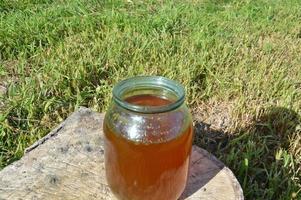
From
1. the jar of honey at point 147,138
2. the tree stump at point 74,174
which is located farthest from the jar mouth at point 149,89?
the tree stump at point 74,174

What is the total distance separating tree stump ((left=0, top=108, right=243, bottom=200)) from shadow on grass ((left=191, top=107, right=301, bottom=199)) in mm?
543

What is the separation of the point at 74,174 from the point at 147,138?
467 mm

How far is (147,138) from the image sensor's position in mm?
1365

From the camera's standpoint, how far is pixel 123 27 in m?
3.77

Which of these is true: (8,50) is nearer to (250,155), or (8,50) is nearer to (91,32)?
(91,32)

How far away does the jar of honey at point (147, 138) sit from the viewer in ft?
4.47

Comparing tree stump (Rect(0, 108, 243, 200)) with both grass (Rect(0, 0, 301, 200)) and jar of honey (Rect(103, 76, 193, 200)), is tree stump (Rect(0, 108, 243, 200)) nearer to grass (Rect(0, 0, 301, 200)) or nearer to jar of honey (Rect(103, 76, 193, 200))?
jar of honey (Rect(103, 76, 193, 200))

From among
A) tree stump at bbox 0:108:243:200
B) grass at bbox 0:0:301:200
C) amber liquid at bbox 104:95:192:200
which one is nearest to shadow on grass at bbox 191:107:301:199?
grass at bbox 0:0:301:200

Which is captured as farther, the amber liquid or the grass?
the grass

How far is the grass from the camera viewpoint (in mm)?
2527

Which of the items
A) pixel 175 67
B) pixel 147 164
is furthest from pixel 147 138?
pixel 175 67

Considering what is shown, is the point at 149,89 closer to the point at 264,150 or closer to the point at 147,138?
the point at 147,138

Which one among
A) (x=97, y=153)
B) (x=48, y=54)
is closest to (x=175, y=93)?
(x=97, y=153)

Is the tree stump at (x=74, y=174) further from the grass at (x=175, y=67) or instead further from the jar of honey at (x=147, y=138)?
the grass at (x=175, y=67)
